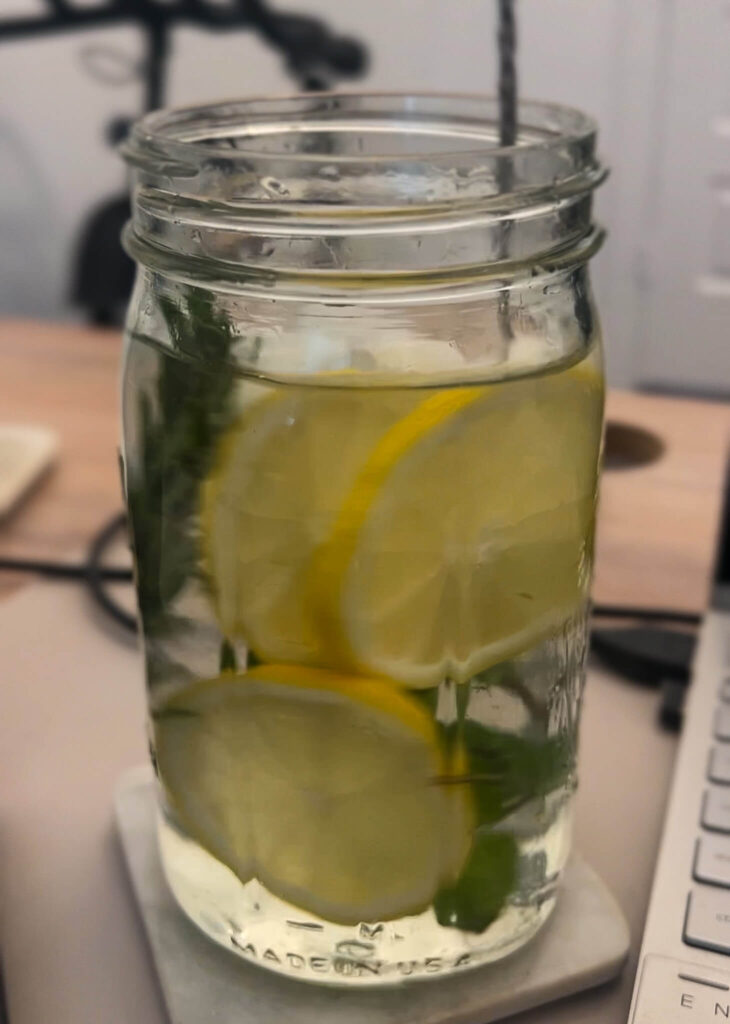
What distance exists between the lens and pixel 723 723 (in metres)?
0.35

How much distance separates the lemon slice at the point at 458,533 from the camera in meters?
0.23

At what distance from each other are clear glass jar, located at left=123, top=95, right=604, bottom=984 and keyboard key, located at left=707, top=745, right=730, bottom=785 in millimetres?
77

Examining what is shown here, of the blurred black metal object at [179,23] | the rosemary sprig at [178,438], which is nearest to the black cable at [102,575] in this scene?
the rosemary sprig at [178,438]

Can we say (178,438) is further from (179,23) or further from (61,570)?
(179,23)

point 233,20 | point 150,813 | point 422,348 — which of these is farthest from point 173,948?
point 233,20

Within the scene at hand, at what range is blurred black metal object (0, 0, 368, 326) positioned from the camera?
1.38 metres

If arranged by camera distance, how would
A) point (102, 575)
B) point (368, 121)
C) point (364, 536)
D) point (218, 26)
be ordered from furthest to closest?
point (218, 26), point (102, 575), point (368, 121), point (364, 536)

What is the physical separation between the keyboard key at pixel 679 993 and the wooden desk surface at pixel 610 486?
211 millimetres

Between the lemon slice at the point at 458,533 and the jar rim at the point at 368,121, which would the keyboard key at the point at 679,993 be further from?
the jar rim at the point at 368,121

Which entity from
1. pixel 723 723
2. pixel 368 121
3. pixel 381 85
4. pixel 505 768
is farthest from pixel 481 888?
pixel 381 85

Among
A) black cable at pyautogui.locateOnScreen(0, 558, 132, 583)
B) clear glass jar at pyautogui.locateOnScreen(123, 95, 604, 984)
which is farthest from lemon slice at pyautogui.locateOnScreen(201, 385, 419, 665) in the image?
black cable at pyautogui.locateOnScreen(0, 558, 132, 583)

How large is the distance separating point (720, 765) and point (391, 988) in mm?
134

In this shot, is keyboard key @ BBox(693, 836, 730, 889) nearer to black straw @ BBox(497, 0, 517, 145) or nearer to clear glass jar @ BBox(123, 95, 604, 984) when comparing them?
clear glass jar @ BBox(123, 95, 604, 984)

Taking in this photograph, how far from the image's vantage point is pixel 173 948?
0.27m
